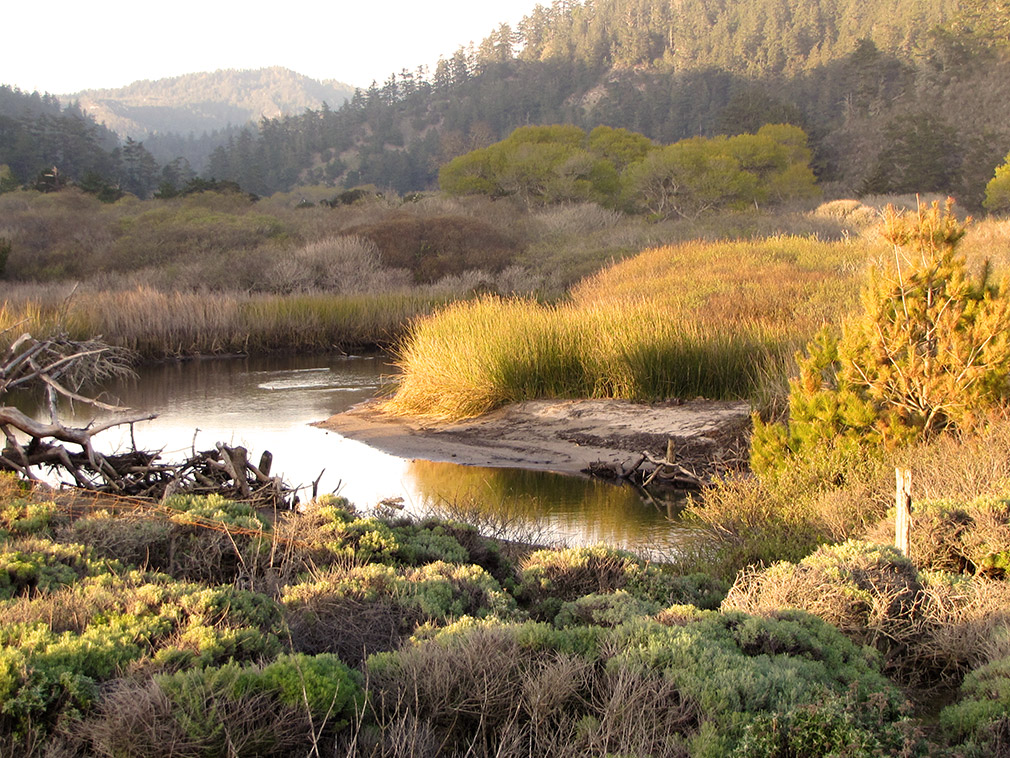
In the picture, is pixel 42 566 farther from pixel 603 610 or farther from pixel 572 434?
pixel 572 434

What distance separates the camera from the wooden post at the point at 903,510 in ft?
19.0

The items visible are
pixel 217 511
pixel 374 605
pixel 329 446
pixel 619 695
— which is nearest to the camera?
pixel 619 695

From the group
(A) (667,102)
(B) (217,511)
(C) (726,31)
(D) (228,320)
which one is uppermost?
(C) (726,31)

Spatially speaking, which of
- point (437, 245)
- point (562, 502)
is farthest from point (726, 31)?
point (562, 502)

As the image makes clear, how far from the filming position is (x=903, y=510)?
5930mm

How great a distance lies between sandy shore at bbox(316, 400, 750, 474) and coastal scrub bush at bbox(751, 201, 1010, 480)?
261 cm

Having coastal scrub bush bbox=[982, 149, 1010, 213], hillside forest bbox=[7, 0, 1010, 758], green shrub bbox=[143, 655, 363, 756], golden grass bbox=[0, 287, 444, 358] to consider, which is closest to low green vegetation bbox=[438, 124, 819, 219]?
coastal scrub bush bbox=[982, 149, 1010, 213]

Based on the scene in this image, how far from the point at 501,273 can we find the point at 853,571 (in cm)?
2904

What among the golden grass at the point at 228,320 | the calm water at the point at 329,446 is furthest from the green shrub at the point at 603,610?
Result: the golden grass at the point at 228,320

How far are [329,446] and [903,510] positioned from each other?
9633 mm

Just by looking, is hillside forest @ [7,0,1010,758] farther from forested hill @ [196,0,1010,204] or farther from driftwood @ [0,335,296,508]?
forested hill @ [196,0,1010,204]

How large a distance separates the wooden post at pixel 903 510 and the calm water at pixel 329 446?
302 centimetres

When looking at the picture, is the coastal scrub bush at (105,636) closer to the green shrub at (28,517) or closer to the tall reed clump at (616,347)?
the green shrub at (28,517)

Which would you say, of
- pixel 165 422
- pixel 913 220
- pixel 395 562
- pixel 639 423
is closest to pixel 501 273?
pixel 165 422
